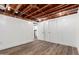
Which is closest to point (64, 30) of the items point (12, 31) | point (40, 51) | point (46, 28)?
point (46, 28)

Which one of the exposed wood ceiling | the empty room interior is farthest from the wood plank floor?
the exposed wood ceiling

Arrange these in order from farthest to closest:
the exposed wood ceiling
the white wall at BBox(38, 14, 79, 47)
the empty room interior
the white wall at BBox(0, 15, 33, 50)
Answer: the white wall at BBox(38, 14, 79, 47), the white wall at BBox(0, 15, 33, 50), the empty room interior, the exposed wood ceiling

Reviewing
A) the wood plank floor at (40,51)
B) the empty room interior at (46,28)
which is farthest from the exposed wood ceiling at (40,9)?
the wood plank floor at (40,51)

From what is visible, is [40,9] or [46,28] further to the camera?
[46,28]

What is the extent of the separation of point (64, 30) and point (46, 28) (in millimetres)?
1966

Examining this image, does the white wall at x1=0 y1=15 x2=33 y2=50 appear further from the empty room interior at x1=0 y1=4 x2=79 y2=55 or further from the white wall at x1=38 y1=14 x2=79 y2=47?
the white wall at x1=38 y1=14 x2=79 y2=47

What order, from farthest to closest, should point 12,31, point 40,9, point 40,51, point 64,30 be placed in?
point 64,30 < point 12,31 < point 40,9 < point 40,51

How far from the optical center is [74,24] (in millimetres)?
4344

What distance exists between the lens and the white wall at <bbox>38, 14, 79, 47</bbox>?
4.28 metres

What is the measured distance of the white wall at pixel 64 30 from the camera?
4.28m

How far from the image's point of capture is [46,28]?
6.64 meters

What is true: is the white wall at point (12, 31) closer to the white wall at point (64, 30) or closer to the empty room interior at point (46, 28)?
the empty room interior at point (46, 28)

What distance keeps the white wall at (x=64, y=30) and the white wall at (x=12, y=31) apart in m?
1.70

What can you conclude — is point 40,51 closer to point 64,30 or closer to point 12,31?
point 12,31
